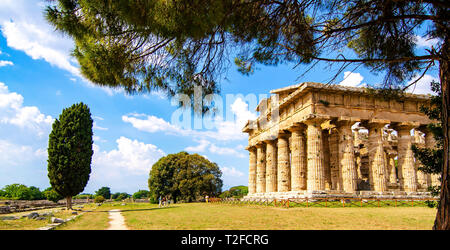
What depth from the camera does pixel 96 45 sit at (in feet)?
21.5

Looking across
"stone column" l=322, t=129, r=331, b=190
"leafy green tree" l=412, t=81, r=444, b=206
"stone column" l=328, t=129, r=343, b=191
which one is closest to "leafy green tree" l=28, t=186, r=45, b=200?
"stone column" l=322, t=129, r=331, b=190

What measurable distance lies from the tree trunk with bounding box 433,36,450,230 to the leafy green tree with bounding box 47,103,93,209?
21137mm

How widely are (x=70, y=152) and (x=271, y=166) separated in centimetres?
1689

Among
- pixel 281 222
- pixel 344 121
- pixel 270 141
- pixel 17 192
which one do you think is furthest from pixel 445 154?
pixel 17 192

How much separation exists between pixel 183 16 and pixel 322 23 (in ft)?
12.6

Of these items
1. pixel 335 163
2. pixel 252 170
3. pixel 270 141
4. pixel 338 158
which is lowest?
pixel 252 170

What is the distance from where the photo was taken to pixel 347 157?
68.7 ft

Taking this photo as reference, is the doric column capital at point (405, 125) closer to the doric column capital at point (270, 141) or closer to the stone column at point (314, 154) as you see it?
the stone column at point (314, 154)

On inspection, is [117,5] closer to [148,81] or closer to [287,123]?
[148,81]

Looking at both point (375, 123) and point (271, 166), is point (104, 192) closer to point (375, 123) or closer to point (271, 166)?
point (271, 166)

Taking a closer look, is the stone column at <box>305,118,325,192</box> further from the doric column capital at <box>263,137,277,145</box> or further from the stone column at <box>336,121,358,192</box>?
the doric column capital at <box>263,137,277,145</box>

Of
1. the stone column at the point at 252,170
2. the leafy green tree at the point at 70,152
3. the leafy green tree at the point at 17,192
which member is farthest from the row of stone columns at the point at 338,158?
the leafy green tree at the point at 17,192

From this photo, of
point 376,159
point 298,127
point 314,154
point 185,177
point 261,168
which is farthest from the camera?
point 185,177
